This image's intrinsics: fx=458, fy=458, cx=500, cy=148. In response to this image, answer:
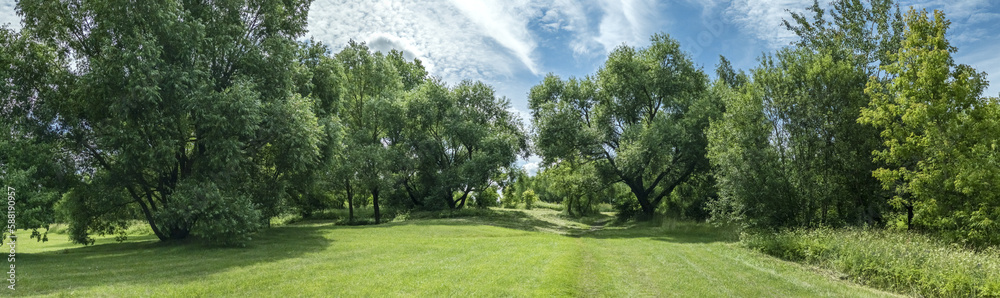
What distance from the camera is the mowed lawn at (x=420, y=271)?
1113 centimetres

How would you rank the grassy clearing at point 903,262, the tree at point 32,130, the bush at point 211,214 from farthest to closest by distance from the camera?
the bush at point 211,214
the tree at point 32,130
the grassy clearing at point 903,262

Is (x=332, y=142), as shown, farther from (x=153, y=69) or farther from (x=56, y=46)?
(x=56, y=46)

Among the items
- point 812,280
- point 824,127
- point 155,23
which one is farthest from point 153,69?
point 824,127

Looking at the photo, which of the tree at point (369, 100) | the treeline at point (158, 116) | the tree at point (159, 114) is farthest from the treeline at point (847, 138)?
the tree at point (159, 114)

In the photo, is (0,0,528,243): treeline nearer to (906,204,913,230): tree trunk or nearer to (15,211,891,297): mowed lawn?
(15,211,891,297): mowed lawn

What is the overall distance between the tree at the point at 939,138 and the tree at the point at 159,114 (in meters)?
26.2

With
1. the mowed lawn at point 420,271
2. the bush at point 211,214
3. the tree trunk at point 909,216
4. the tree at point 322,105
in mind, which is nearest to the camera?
the mowed lawn at point 420,271

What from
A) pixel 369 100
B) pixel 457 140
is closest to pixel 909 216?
pixel 457 140

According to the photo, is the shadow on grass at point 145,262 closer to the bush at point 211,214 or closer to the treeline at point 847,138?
the bush at point 211,214

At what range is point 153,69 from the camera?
18781 mm

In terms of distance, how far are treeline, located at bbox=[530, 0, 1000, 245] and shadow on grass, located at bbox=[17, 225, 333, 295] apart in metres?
21.5

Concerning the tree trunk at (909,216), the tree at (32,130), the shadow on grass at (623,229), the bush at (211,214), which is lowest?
the shadow on grass at (623,229)

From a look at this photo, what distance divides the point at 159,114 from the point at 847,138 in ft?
104

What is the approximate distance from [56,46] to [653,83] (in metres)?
37.0
